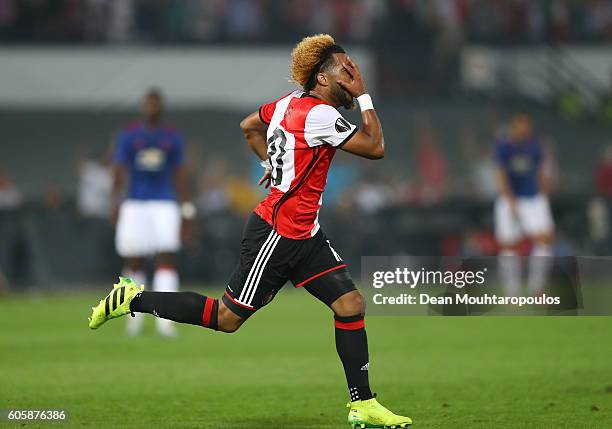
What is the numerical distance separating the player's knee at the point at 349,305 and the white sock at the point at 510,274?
5.90 ft

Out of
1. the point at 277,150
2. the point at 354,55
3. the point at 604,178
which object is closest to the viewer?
the point at 277,150

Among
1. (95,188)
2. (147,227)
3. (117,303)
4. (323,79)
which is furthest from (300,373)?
(95,188)

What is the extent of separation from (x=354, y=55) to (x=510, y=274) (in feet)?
58.1

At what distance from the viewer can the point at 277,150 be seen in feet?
26.4

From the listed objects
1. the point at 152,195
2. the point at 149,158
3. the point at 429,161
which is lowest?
the point at 152,195

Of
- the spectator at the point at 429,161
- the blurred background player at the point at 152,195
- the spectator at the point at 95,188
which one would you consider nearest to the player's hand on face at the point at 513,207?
the blurred background player at the point at 152,195

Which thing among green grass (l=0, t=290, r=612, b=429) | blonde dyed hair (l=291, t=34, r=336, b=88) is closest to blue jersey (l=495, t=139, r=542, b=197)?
green grass (l=0, t=290, r=612, b=429)

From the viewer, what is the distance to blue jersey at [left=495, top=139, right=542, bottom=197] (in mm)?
18438

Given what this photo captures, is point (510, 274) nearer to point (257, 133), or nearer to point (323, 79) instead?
point (257, 133)

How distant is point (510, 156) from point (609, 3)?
12748 mm

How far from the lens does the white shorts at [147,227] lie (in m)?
14.4

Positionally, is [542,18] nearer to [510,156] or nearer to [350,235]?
[350,235]

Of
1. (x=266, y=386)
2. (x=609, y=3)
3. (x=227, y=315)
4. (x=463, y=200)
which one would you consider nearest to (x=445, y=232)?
(x=463, y=200)

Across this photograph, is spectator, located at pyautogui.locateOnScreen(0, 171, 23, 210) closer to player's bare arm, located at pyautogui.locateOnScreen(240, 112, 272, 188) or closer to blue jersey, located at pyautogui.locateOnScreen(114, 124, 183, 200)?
blue jersey, located at pyautogui.locateOnScreen(114, 124, 183, 200)
